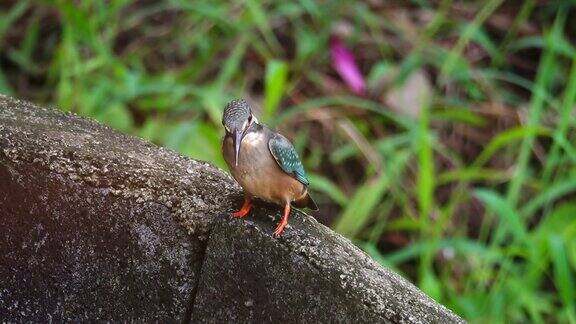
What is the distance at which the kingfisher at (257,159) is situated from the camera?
143 centimetres

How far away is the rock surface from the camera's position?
1.34 meters

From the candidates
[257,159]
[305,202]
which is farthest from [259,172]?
[305,202]

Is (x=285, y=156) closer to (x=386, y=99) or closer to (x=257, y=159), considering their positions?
(x=257, y=159)

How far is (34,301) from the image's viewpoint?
1.41m

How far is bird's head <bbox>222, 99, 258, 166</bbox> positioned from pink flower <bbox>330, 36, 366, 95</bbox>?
2.24 m

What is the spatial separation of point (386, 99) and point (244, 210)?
2329 mm

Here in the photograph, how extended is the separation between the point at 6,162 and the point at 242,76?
2.39 metres

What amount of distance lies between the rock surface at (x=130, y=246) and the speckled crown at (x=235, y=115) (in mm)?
113

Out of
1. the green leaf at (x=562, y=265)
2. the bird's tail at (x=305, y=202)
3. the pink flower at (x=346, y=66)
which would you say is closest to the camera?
the bird's tail at (x=305, y=202)

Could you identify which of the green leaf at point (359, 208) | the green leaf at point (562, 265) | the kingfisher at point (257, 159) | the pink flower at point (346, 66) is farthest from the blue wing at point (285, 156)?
the pink flower at point (346, 66)

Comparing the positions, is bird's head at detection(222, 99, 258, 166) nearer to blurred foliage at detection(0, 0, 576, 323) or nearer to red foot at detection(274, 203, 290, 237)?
red foot at detection(274, 203, 290, 237)

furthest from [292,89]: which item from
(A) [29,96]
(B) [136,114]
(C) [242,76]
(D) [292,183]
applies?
(D) [292,183]

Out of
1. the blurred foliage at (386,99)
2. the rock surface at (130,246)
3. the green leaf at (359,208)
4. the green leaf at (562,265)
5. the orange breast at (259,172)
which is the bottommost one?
the rock surface at (130,246)

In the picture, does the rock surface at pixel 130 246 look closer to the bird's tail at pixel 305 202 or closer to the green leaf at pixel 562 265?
the bird's tail at pixel 305 202
